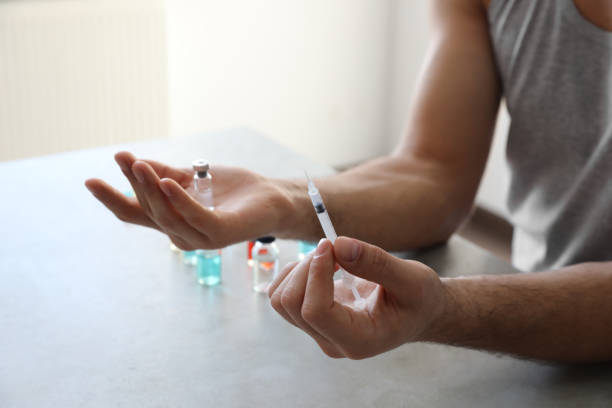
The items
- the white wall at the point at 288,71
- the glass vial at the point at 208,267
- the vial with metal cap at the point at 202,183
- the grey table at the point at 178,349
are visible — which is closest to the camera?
the grey table at the point at 178,349

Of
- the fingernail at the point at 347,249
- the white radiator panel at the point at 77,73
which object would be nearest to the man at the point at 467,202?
the fingernail at the point at 347,249

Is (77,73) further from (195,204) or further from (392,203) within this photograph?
(195,204)

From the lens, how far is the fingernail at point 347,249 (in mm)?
735

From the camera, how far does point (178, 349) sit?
971 millimetres

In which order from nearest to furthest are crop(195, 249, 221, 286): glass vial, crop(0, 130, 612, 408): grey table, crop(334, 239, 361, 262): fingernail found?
crop(334, 239, 361, 262): fingernail, crop(0, 130, 612, 408): grey table, crop(195, 249, 221, 286): glass vial

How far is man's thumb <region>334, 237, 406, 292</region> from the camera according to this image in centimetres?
74

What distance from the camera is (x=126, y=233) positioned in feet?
4.22

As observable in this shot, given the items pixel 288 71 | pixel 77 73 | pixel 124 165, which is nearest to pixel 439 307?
pixel 124 165

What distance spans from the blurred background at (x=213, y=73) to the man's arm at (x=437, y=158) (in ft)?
5.21

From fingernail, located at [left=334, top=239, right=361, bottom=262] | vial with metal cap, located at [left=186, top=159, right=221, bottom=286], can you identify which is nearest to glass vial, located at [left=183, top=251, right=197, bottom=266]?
vial with metal cap, located at [left=186, top=159, right=221, bottom=286]

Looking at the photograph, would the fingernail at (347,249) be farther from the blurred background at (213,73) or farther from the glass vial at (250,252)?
the blurred background at (213,73)

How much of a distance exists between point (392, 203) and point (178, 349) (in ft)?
1.47

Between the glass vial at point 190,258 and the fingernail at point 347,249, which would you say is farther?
the glass vial at point 190,258

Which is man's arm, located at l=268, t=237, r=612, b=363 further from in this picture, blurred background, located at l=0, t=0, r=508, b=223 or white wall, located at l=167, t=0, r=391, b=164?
white wall, located at l=167, t=0, r=391, b=164
